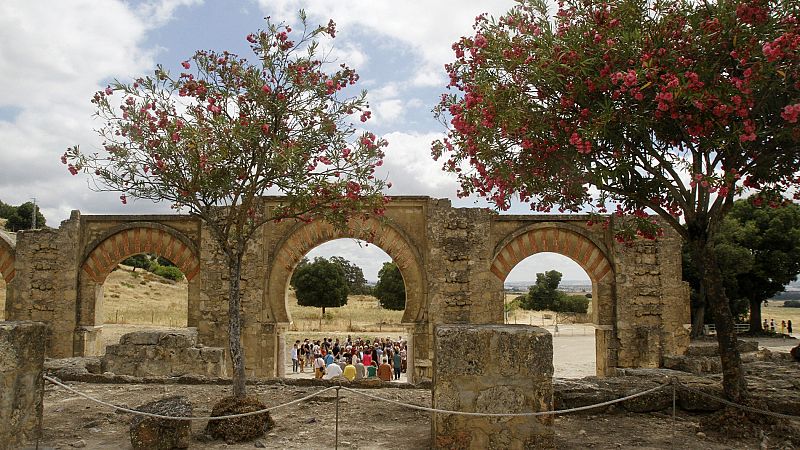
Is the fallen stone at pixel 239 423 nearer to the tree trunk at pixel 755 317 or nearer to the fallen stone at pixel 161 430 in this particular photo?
the fallen stone at pixel 161 430

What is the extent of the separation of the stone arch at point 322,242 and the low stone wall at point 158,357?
84.1 inches

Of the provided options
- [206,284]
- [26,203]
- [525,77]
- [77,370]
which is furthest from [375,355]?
[26,203]

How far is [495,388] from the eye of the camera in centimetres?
479

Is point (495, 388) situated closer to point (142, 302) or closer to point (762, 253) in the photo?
point (762, 253)

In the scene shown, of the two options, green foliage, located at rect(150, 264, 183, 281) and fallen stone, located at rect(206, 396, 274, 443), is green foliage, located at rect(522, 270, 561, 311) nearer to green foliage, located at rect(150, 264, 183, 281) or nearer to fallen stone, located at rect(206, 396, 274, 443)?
green foliage, located at rect(150, 264, 183, 281)

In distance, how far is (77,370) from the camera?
812 cm

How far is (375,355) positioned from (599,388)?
328 inches

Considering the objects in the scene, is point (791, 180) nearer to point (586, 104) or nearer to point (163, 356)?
point (586, 104)

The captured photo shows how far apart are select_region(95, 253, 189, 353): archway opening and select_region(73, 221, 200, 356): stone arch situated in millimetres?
5296

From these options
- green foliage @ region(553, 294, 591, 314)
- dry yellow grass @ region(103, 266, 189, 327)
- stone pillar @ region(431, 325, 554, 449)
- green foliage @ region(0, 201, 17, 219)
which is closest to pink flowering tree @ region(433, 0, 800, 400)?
stone pillar @ region(431, 325, 554, 449)

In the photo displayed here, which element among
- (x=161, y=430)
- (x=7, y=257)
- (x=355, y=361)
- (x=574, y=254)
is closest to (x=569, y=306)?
(x=355, y=361)

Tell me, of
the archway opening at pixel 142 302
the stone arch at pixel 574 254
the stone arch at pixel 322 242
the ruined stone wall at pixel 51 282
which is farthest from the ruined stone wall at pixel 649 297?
the archway opening at pixel 142 302

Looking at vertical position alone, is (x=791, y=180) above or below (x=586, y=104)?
below

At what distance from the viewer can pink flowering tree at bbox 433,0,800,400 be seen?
4.86m
